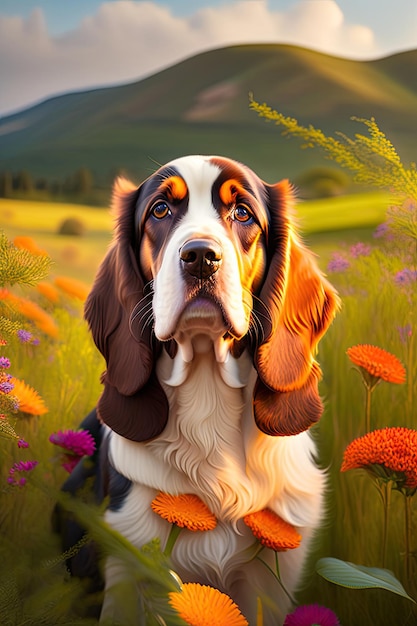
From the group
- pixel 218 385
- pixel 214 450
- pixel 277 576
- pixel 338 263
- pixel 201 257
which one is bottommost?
pixel 277 576

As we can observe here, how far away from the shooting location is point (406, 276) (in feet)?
6.11

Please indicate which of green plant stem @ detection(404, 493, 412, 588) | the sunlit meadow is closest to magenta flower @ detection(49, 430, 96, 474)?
the sunlit meadow

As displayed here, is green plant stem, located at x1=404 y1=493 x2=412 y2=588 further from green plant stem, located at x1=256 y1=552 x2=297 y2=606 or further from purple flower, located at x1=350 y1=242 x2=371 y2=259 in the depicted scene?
purple flower, located at x1=350 y1=242 x2=371 y2=259

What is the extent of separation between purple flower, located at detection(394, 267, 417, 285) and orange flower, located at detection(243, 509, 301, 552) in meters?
0.63

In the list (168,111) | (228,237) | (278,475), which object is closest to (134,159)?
(168,111)

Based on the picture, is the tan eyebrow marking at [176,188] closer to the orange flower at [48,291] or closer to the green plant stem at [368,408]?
the orange flower at [48,291]

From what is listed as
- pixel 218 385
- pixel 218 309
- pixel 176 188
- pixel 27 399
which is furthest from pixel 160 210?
pixel 27 399

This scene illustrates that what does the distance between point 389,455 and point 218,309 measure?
17.2 inches

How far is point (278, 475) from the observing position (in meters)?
1.71

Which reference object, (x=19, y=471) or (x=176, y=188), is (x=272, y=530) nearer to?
(x=19, y=471)

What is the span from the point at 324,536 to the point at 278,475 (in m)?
0.22

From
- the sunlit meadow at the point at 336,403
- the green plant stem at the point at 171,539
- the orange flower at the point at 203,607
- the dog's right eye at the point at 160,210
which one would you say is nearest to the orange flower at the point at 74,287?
the sunlit meadow at the point at 336,403

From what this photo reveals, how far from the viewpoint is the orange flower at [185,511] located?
1.61 metres

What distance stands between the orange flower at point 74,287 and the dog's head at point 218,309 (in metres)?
0.16
